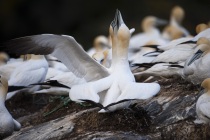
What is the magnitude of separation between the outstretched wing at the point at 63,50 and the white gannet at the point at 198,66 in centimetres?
116

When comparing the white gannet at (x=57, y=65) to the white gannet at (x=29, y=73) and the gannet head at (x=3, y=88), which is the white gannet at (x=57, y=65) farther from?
the gannet head at (x=3, y=88)

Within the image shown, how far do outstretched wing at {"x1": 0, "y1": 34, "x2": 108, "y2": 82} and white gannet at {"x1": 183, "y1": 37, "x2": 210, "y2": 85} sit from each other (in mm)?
1161

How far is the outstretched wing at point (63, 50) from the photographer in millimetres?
9266

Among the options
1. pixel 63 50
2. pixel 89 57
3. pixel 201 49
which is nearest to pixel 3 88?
pixel 63 50

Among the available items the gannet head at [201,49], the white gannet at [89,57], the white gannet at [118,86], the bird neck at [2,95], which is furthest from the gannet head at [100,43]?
the white gannet at [118,86]

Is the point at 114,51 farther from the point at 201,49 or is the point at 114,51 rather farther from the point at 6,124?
the point at 6,124

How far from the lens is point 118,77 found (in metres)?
8.84

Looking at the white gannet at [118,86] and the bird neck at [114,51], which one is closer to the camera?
the white gannet at [118,86]

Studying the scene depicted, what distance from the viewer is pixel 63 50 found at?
941 centimetres

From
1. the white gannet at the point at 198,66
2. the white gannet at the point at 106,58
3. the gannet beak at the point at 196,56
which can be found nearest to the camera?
the white gannet at the point at 198,66

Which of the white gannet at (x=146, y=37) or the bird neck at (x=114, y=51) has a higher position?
the bird neck at (x=114, y=51)

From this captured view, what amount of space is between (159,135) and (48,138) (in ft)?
4.61

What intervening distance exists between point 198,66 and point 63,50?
5.77 ft

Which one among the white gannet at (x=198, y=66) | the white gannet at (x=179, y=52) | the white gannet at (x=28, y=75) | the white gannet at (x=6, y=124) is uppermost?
the white gannet at (x=198, y=66)
